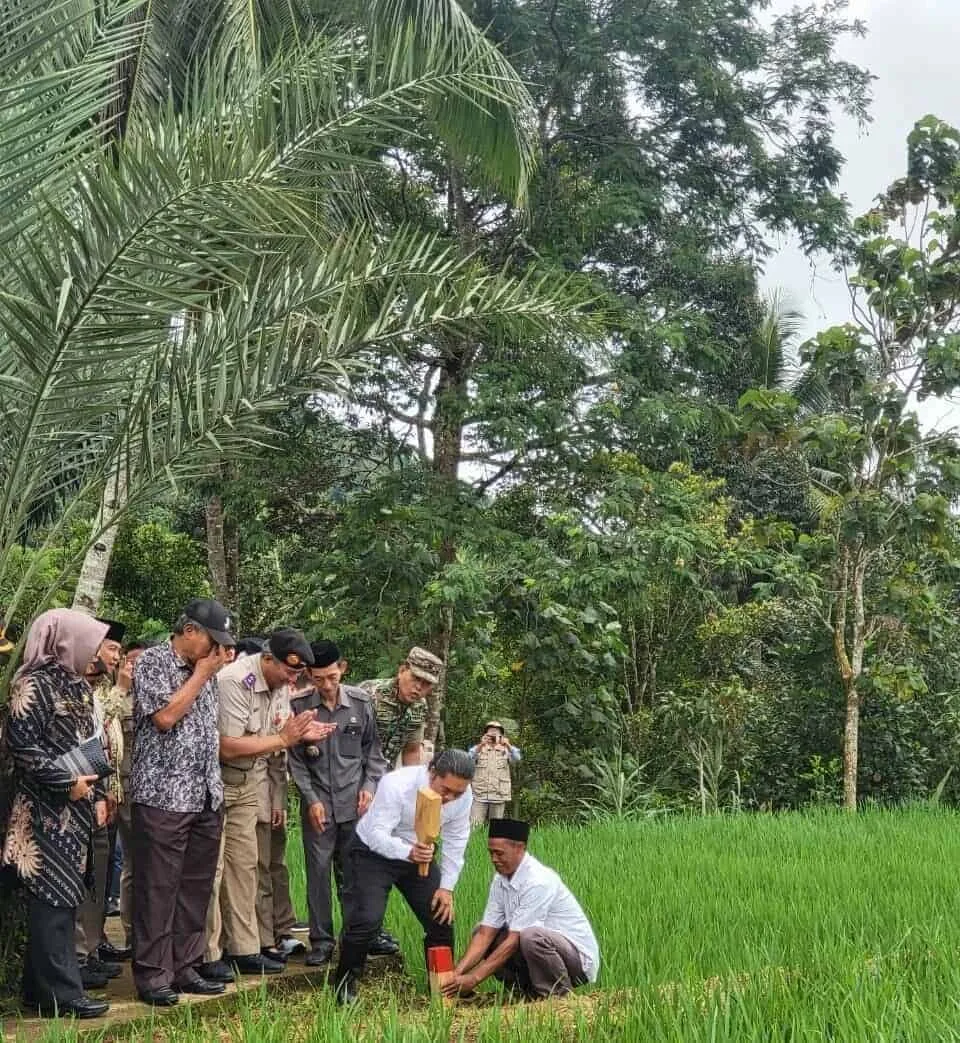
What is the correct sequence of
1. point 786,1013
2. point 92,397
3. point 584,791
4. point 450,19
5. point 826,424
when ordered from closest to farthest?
1. point 786,1013
2. point 92,397
3. point 450,19
4. point 826,424
5. point 584,791

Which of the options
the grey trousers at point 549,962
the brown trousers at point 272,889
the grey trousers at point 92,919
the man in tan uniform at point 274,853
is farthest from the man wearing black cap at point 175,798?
the grey trousers at point 549,962

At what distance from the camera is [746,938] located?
600 centimetres

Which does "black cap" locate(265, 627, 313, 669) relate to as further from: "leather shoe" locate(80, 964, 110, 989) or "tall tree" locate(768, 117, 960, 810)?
"tall tree" locate(768, 117, 960, 810)

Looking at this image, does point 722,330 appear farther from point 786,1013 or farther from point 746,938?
point 786,1013

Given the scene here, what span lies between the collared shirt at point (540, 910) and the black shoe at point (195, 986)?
114cm

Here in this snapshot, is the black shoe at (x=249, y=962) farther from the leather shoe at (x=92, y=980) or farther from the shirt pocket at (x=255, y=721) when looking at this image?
the shirt pocket at (x=255, y=721)

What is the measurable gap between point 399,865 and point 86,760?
1.40 meters

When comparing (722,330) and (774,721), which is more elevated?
(722,330)

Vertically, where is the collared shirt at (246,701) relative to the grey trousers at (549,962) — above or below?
above

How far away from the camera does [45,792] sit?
186 inches

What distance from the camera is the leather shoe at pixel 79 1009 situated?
466 cm

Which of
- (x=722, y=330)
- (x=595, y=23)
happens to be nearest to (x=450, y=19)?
(x=595, y=23)

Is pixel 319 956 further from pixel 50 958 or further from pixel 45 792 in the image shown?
pixel 45 792

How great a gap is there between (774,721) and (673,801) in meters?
1.34
